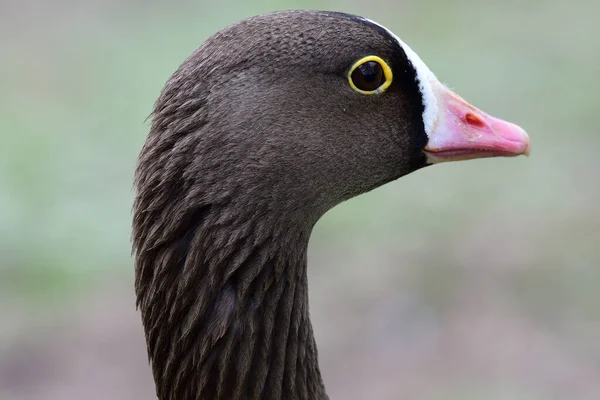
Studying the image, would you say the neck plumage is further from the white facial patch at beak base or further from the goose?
the white facial patch at beak base

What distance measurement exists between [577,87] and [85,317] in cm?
470

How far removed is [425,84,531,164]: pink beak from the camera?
2.85m

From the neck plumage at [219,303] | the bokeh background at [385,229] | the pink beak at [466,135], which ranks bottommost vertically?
the neck plumage at [219,303]

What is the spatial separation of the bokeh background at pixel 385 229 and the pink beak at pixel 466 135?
2.83 meters

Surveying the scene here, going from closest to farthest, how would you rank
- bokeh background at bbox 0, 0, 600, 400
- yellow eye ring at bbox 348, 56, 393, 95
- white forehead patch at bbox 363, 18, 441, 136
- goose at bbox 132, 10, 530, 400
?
goose at bbox 132, 10, 530, 400 < yellow eye ring at bbox 348, 56, 393, 95 < white forehead patch at bbox 363, 18, 441, 136 < bokeh background at bbox 0, 0, 600, 400

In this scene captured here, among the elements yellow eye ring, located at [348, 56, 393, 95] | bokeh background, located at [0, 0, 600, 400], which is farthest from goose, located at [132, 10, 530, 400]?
bokeh background, located at [0, 0, 600, 400]

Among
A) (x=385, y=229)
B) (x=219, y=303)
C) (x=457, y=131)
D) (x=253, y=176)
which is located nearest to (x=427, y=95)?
(x=457, y=131)

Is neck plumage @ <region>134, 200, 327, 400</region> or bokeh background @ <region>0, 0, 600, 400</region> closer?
neck plumage @ <region>134, 200, 327, 400</region>

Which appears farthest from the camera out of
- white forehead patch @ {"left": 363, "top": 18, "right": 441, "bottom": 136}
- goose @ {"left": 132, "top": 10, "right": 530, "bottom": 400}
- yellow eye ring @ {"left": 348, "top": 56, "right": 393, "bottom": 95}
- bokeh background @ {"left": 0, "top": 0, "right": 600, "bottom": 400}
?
bokeh background @ {"left": 0, "top": 0, "right": 600, "bottom": 400}

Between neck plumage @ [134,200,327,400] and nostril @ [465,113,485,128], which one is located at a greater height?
nostril @ [465,113,485,128]

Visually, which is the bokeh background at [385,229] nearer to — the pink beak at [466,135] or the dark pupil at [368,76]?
the pink beak at [466,135]

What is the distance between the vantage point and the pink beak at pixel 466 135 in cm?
285

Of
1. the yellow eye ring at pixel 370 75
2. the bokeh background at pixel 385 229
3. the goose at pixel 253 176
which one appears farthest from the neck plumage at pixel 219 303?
the bokeh background at pixel 385 229

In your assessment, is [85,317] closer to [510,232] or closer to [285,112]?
[510,232]
